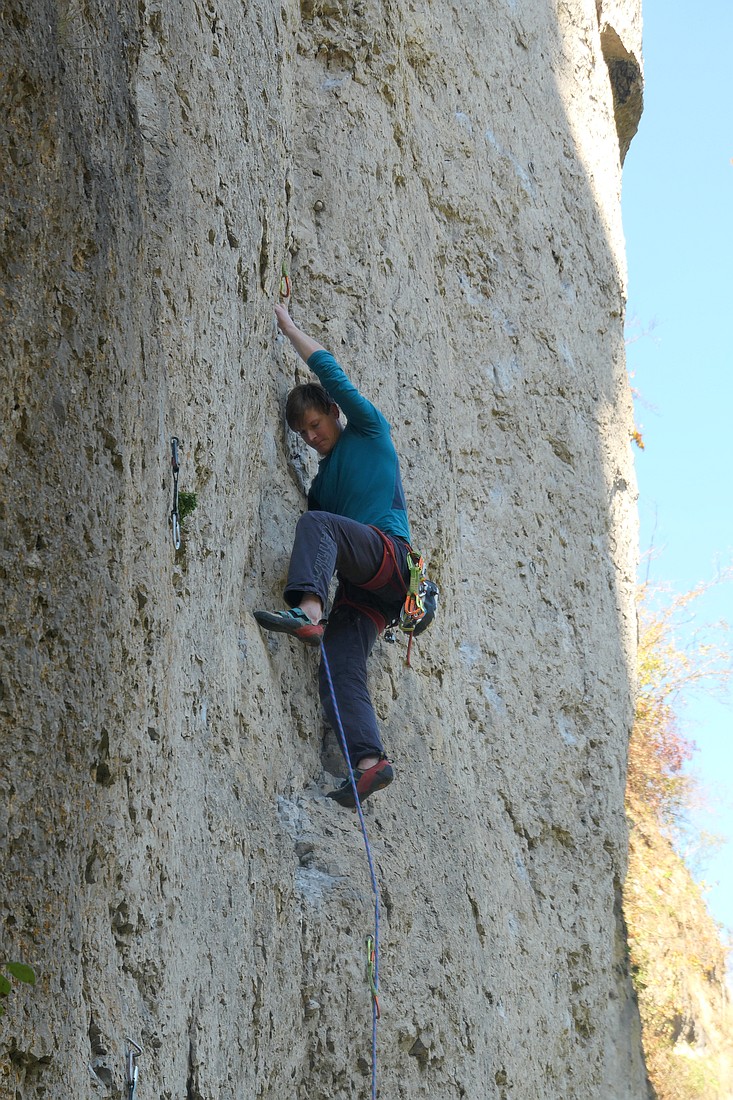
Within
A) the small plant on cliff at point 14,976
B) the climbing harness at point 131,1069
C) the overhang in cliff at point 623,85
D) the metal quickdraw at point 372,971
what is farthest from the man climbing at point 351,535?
the overhang in cliff at point 623,85

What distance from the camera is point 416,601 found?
5125 millimetres

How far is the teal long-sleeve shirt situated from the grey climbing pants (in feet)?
0.47

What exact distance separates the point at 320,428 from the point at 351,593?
0.67m

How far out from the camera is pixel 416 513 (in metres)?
5.94

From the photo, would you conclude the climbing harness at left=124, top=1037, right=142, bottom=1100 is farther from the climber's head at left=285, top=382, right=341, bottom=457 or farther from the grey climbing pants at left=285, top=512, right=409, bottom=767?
the climber's head at left=285, top=382, right=341, bottom=457

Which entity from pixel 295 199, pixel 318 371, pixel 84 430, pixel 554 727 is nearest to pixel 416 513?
pixel 318 371

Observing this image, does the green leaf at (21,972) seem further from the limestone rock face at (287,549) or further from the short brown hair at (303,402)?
the short brown hair at (303,402)

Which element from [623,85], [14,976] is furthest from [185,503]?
[623,85]

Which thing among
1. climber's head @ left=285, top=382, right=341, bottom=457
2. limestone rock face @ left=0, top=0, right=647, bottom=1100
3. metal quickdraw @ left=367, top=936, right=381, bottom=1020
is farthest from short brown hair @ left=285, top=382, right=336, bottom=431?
metal quickdraw @ left=367, top=936, right=381, bottom=1020

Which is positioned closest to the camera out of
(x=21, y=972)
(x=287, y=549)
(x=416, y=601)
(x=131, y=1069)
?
(x=21, y=972)

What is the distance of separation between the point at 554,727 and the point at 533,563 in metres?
0.94

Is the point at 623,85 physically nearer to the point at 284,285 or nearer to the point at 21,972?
the point at 284,285

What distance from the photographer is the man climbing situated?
15.8 ft

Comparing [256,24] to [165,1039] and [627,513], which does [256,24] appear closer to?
[165,1039]
